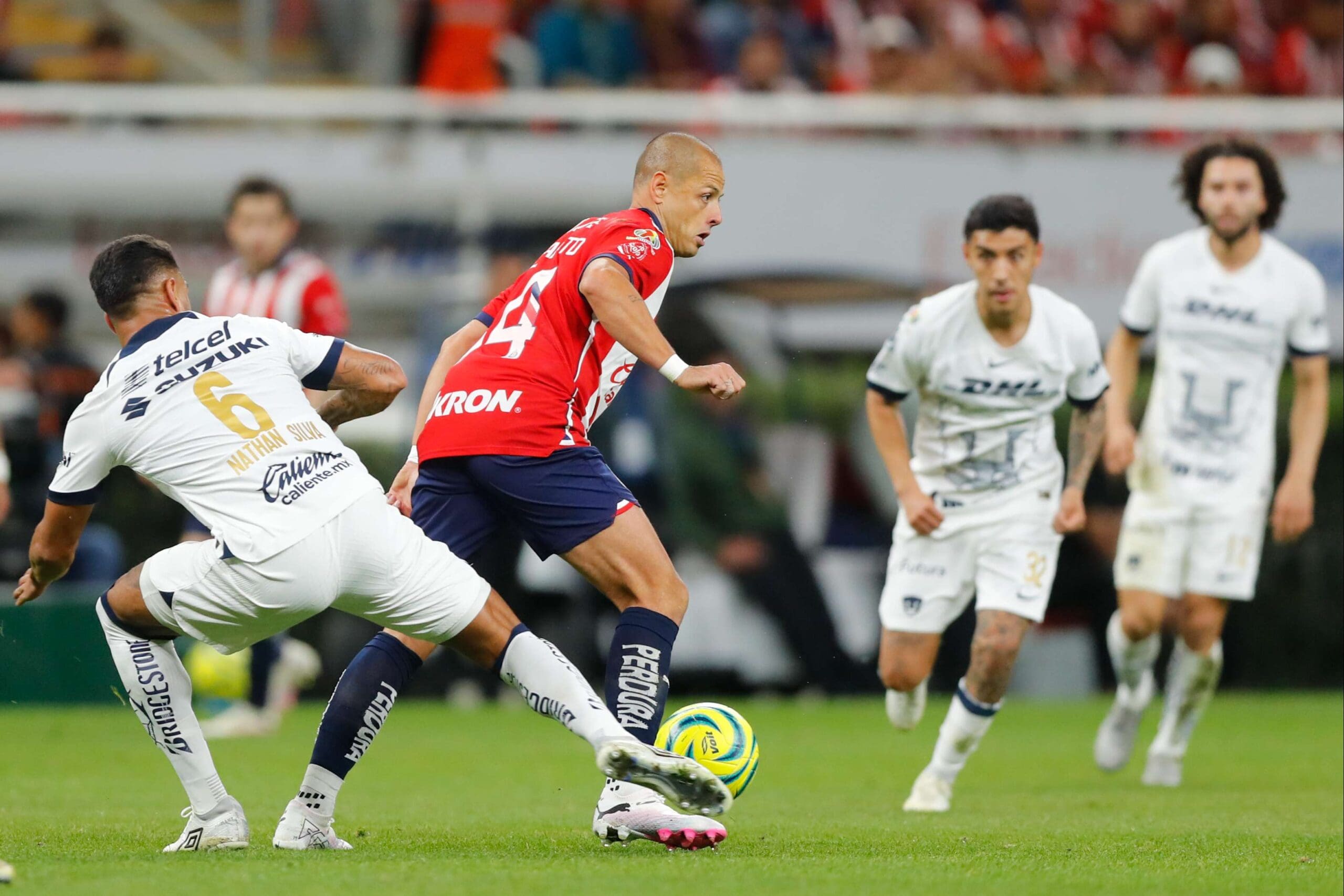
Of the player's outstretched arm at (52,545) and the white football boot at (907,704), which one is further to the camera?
the white football boot at (907,704)

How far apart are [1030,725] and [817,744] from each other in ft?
6.63

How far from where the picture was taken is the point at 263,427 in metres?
5.34

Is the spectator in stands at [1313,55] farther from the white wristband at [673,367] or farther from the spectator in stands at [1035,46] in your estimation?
the white wristband at [673,367]

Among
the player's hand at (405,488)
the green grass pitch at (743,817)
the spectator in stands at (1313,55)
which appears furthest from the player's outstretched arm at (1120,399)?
the spectator in stands at (1313,55)

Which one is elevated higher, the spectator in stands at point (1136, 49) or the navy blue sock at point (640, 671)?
the spectator in stands at point (1136, 49)

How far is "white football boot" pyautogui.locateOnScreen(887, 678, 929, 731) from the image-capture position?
777 cm

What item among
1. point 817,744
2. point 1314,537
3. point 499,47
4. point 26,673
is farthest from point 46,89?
point 1314,537

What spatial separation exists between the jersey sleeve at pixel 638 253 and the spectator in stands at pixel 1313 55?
11.9 meters

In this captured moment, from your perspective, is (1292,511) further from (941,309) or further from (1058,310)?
(941,309)

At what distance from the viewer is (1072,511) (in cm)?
746

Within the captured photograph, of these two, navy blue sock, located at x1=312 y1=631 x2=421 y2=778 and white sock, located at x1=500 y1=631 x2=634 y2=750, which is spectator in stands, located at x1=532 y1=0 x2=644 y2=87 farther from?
white sock, located at x1=500 y1=631 x2=634 y2=750

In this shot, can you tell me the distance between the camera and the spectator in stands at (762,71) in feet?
48.5

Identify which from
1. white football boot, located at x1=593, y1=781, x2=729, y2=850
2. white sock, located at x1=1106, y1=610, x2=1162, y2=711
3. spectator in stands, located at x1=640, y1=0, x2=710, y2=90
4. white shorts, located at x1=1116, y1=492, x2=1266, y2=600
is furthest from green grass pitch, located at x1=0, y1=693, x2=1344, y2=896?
spectator in stands, located at x1=640, y1=0, x2=710, y2=90

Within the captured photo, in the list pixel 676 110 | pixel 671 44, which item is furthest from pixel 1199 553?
pixel 671 44
